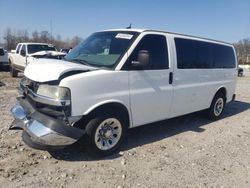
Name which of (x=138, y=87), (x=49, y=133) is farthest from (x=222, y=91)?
(x=49, y=133)

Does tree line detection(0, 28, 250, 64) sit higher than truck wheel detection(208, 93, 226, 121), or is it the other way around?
tree line detection(0, 28, 250, 64)

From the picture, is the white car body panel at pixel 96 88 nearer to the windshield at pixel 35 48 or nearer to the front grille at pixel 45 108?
the front grille at pixel 45 108

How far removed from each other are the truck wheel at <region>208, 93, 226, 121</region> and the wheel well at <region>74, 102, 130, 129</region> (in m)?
3.33

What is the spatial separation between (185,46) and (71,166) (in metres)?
3.47

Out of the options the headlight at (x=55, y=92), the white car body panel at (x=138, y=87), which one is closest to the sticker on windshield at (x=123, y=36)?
the white car body panel at (x=138, y=87)

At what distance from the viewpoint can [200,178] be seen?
4211 mm

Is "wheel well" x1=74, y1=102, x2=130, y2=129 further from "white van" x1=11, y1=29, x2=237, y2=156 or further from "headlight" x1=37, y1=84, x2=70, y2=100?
"headlight" x1=37, y1=84, x2=70, y2=100

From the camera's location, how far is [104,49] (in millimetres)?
5148

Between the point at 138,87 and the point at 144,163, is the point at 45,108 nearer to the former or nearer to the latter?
the point at 138,87

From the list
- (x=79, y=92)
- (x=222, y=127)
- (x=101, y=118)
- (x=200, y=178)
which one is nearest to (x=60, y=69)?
(x=79, y=92)

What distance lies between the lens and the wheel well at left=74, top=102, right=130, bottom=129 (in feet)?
14.4

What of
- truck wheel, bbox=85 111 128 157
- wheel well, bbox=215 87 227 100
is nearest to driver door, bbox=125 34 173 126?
truck wheel, bbox=85 111 128 157

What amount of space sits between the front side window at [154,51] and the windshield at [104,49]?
178mm

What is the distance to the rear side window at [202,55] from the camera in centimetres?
595
